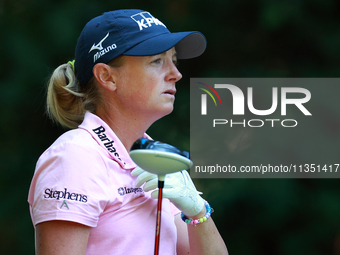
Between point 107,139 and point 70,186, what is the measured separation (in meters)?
0.24

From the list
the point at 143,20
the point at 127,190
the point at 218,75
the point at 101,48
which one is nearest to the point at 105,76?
the point at 101,48

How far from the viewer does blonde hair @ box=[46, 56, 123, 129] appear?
1.52 m

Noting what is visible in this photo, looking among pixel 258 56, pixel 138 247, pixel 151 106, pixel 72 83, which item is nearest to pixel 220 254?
pixel 138 247

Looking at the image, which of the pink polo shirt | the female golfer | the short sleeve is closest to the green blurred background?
the female golfer

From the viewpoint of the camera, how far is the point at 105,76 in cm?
147

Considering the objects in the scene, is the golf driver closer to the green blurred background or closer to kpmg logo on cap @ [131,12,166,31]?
kpmg logo on cap @ [131,12,166,31]

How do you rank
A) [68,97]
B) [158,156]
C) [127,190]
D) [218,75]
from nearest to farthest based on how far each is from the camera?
[158,156] < [127,190] < [68,97] < [218,75]

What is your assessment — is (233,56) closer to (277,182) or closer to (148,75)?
(277,182)

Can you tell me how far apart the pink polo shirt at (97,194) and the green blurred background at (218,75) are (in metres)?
1.13

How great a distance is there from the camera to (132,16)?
1466 millimetres

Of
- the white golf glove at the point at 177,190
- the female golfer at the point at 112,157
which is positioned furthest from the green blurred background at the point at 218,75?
the white golf glove at the point at 177,190

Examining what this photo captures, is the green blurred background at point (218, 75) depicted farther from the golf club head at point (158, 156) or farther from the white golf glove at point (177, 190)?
the golf club head at point (158, 156)

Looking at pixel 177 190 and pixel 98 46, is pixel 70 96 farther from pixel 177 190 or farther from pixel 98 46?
pixel 177 190

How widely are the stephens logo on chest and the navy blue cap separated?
0.66 feet
